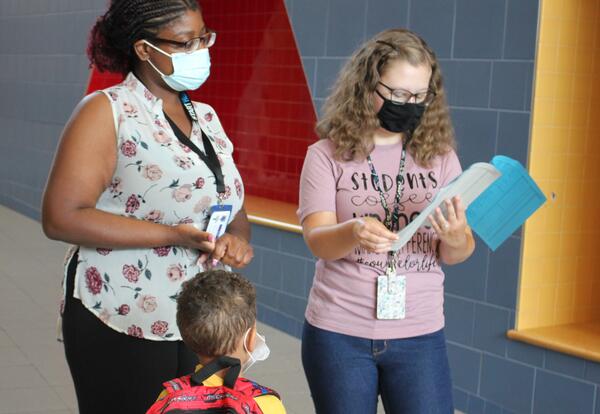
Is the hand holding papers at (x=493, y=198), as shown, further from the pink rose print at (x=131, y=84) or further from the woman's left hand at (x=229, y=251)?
the pink rose print at (x=131, y=84)

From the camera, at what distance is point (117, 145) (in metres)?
2.27

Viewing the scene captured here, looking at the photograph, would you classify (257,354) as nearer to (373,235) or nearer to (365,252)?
(373,235)

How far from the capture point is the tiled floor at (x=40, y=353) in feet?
15.1

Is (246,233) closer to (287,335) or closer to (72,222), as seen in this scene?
(72,222)

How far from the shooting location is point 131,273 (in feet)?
7.64

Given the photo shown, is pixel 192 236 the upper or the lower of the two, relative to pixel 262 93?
lower

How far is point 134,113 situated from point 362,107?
0.56m

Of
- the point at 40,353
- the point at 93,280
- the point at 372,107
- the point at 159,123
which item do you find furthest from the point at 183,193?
the point at 40,353

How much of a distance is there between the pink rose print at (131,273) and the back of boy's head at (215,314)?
376mm

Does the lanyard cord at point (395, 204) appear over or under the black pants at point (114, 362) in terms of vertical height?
over

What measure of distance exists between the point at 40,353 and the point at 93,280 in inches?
127

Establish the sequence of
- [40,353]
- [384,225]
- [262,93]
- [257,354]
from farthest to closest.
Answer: [262,93]
[40,353]
[384,225]
[257,354]

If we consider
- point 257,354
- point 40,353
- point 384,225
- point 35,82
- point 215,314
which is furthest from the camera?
point 35,82

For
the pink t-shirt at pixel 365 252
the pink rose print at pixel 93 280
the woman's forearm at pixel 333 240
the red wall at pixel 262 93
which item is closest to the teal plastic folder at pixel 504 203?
the pink t-shirt at pixel 365 252
